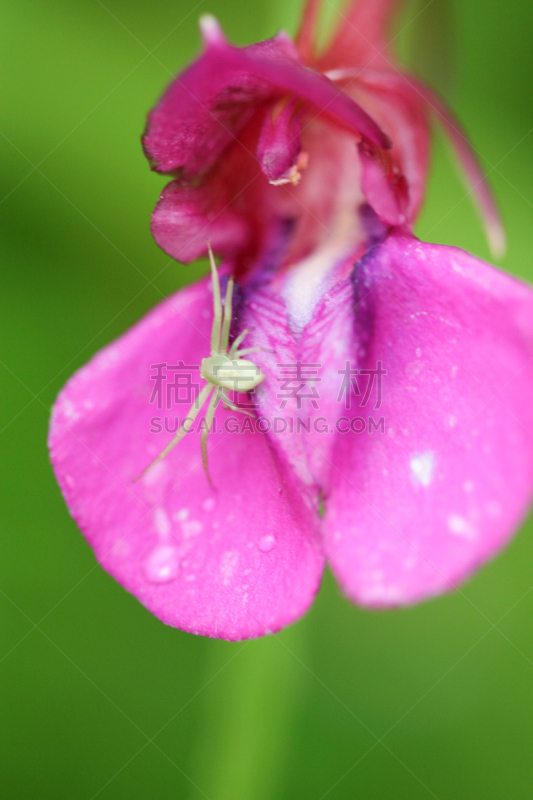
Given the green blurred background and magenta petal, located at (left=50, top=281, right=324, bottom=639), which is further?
the green blurred background

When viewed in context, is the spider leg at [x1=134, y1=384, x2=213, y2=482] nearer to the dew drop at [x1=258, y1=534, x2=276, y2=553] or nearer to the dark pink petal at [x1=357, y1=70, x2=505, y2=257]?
the dew drop at [x1=258, y1=534, x2=276, y2=553]

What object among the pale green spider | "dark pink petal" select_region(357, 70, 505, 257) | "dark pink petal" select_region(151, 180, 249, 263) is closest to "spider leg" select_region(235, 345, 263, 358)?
the pale green spider

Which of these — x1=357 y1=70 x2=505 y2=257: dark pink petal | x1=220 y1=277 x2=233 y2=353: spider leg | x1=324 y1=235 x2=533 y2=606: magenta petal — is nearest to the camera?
x1=324 y1=235 x2=533 y2=606: magenta petal

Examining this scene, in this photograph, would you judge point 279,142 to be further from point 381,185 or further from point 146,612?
point 146,612

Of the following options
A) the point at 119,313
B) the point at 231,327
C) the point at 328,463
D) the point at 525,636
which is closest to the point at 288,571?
the point at 328,463

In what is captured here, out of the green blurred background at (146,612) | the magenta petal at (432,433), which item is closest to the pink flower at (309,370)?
the magenta petal at (432,433)

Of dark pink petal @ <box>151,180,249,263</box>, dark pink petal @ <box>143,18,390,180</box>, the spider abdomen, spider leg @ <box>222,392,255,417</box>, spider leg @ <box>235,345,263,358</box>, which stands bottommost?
spider leg @ <box>222,392,255,417</box>

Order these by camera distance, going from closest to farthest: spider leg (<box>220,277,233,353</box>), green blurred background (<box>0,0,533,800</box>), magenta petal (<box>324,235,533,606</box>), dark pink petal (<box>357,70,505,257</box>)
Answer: magenta petal (<box>324,235,533,606</box>) < dark pink petal (<box>357,70,505,257</box>) < spider leg (<box>220,277,233,353</box>) < green blurred background (<box>0,0,533,800</box>)

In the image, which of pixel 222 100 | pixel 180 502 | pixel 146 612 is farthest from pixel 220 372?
pixel 146 612

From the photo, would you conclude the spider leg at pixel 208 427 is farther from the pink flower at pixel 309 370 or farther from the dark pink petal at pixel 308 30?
the dark pink petal at pixel 308 30
